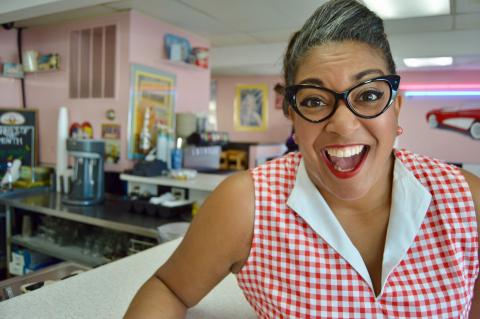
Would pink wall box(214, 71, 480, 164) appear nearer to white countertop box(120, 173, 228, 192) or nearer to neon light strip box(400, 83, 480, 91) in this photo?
neon light strip box(400, 83, 480, 91)

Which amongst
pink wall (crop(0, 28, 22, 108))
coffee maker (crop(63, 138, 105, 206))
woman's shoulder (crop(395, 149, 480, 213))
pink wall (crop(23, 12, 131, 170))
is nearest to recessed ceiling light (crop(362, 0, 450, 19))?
pink wall (crop(23, 12, 131, 170))

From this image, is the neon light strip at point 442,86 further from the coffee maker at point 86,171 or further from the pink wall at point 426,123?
the coffee maker at point 86,171

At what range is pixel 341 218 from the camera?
0.84 meters

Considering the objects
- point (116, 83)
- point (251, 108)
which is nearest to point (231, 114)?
point (251, 108)

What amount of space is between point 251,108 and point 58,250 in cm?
481

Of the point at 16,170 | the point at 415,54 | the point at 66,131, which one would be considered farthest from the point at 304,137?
the point at 415,54

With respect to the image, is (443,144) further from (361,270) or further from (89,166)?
(361,270)

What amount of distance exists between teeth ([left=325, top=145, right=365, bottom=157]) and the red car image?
4.57m

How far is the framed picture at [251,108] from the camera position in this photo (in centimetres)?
701

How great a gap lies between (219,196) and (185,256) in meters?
0.15

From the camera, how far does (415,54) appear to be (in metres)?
4.19

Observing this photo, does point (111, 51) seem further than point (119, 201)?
Yes

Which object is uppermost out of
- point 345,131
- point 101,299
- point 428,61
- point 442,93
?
point 428,61

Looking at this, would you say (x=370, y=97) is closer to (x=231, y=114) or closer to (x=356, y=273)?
(x=356, y=273)
